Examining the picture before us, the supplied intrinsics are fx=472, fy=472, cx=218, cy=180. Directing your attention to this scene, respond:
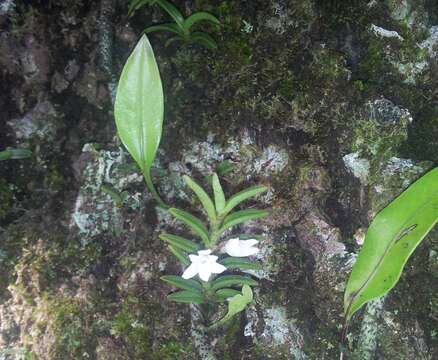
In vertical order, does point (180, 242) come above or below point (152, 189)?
below

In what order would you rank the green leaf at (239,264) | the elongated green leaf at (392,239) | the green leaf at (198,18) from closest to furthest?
1. the elongated green leaf at (392,239)
2. the green leaf at (239,264)
3. the green leaf at (198,18)

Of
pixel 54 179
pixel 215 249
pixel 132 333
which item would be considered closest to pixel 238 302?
pixel 215 249

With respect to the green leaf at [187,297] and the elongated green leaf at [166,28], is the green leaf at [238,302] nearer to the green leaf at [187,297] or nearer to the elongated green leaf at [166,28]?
the green leaf at [187,297]

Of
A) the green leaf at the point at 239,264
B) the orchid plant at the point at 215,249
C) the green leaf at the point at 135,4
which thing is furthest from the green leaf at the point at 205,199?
the green leaf at the point at 135,4

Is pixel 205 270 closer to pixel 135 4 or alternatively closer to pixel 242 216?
pixel 242 216

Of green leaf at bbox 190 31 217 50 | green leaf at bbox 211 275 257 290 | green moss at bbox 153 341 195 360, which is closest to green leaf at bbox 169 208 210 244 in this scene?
green leaf at bbox 211 275 257 290

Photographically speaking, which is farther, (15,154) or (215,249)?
(15,154)

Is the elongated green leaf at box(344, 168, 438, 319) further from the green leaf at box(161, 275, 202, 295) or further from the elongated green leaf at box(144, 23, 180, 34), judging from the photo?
the elongated green leaf at box(144, 23, 180, 34)
